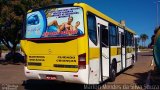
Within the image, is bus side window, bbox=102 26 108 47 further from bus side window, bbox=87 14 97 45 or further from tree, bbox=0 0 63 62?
tree, bbox=0 0 63 62

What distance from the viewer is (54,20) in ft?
34.3

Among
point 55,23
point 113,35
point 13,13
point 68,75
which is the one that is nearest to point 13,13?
point 13,13

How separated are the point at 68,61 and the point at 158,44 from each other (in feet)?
15.9

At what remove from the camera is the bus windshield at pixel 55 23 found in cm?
997

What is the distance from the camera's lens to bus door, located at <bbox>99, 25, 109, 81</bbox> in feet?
37.3

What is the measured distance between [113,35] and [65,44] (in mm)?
4255

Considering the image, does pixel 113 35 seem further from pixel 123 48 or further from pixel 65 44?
pixel 65 44

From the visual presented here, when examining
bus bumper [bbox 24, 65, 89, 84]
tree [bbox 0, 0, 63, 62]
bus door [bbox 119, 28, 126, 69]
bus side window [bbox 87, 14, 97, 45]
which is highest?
tree [bbox 0, 0, 63, 62]

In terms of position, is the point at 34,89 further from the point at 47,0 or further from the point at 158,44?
the point at 47,0

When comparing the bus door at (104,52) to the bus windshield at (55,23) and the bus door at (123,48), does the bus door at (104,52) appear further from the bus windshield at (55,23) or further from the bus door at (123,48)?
the bus door at (123,48)

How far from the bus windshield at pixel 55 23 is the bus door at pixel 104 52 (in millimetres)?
1569

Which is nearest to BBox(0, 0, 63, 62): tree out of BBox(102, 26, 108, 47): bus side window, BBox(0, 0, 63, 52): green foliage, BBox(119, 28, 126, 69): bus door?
BBox(0, 0, 63, 52): green foliage

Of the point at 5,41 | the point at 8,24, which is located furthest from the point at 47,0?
the point at 5,41

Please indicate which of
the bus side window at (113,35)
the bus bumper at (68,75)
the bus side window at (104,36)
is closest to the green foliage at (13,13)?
the bus side window at (113,35)
